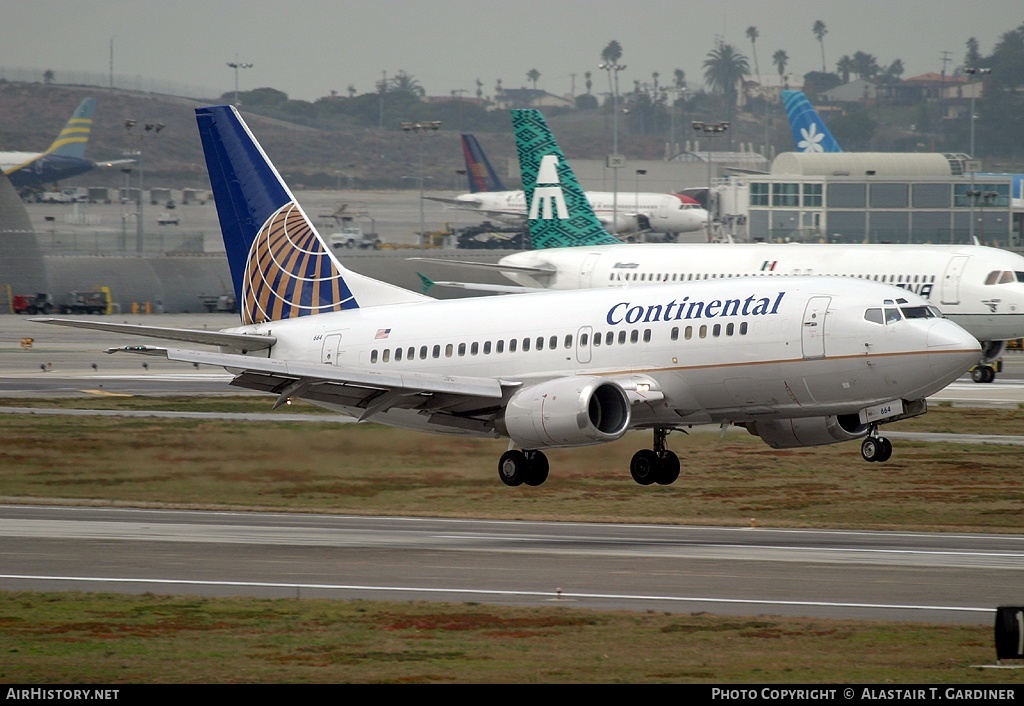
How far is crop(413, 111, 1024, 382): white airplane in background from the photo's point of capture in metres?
72.1

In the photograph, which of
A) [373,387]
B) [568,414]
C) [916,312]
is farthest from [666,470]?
[373,387]

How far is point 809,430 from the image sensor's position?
42125mm

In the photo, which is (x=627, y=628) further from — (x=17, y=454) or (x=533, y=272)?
(x=533, y=272)

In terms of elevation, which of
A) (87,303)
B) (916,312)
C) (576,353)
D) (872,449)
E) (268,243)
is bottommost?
(87,303)

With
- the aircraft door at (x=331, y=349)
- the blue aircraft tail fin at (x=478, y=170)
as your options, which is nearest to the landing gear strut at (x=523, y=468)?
the aircraft door at (x=331, y=349)

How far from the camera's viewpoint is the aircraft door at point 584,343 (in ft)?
140

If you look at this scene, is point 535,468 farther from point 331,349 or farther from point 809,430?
point 331,349

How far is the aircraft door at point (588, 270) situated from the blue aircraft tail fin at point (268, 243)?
3292cm

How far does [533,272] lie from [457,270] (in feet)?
139

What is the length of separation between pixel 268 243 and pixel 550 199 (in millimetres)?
39467

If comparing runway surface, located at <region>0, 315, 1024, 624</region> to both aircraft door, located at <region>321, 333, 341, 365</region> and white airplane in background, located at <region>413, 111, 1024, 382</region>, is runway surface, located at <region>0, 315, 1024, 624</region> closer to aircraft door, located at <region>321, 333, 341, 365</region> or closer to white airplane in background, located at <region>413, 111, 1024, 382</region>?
aircraft door, located at <region>321, 333, 341, 365</region>
